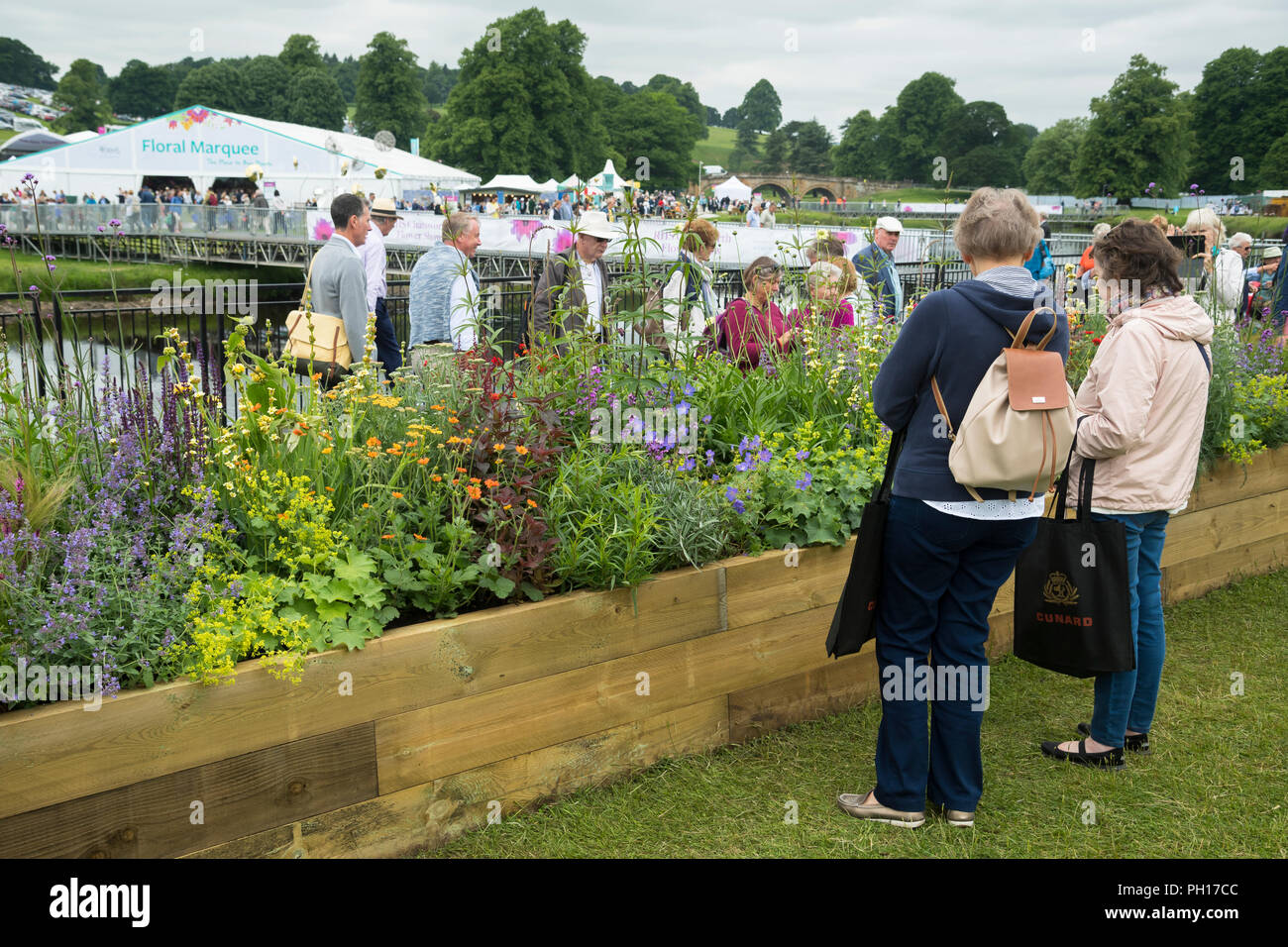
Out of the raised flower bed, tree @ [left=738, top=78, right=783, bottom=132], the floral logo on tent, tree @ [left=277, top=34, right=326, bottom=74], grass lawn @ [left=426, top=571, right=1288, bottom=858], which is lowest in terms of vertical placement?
grass lawn @ [left=426, top=571, right=1288, bottom=858]

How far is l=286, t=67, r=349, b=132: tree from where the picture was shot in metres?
92.9

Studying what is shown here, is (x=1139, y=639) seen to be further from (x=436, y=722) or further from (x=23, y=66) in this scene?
(x=23, y=66)

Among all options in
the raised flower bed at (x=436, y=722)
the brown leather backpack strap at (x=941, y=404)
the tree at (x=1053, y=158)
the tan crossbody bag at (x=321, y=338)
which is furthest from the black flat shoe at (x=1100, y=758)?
the tree at (x=1053, y=158)

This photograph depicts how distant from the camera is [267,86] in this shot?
98250 millimetres

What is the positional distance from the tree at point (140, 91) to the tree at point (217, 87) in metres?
24.0

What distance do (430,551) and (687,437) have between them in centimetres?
124

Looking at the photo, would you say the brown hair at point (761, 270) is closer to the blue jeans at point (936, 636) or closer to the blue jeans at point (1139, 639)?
the blue jeans at point (1139, 639)

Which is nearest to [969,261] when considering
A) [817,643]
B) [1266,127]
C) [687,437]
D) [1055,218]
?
[687,437]

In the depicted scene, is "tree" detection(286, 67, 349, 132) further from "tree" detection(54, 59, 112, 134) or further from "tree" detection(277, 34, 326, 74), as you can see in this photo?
"tree" detection(54, 59, 112, 134)

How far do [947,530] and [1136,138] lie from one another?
7581 centimetres

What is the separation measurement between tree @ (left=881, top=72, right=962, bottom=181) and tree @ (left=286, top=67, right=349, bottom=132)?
181 ft

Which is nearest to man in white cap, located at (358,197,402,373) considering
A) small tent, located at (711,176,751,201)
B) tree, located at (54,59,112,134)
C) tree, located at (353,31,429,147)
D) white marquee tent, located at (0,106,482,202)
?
white marquee tent, located at (0,106,482,202)

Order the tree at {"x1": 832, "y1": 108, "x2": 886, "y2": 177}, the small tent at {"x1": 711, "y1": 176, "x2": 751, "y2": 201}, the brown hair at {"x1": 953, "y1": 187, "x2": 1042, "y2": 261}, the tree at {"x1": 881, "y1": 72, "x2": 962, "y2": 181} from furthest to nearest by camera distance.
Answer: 1. the tree at {"x1": 832, "y1": 108, "x2": 886, "y2": 177}
2. the tree at {"x1": 881, "y1": 72, "x2": 962, "y2": 181}
3. the small tent at {"x1": 711, "y1": 176, "x2": 751, "y2": 201}
4. the brown hair at {"x1": 953, "y1": 187, "x2": 1042, "y2": 261}

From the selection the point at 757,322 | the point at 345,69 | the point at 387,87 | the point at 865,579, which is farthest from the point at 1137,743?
the point at 345,69
